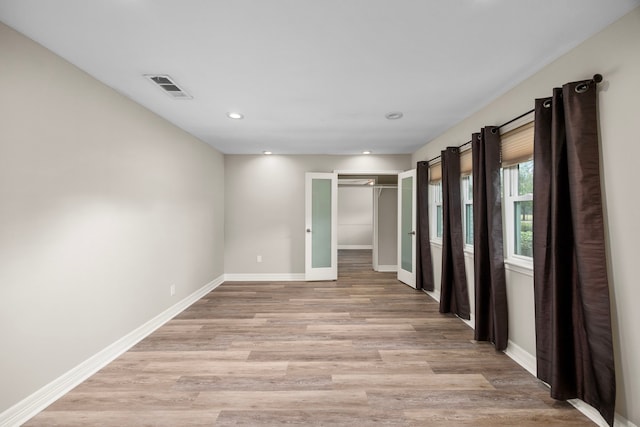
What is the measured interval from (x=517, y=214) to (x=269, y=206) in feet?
12.7

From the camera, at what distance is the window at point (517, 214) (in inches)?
103

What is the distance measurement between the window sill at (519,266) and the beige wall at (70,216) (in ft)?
11.5

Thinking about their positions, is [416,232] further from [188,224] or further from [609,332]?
[188,224]

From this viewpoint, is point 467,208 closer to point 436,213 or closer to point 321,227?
point 436,213

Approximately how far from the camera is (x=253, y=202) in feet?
17.8

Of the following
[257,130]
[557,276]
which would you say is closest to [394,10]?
[557,276]

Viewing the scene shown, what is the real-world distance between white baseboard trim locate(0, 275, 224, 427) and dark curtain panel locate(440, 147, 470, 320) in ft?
11.1

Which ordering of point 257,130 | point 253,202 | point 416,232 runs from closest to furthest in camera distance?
point 257,130, point 416,232, point 253,202

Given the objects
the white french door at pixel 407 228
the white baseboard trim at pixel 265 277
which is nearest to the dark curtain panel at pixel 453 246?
the white french door at pixel 407 228

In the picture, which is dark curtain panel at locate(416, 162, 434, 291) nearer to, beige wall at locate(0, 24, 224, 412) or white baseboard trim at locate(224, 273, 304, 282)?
white baseboard trim at locate(224, 273, 304, 282)

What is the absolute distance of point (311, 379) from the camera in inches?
88.4

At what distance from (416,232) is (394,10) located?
11.5 feet

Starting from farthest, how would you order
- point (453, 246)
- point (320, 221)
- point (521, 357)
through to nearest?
point (320, 221), point (453, 246), point (521, 357)

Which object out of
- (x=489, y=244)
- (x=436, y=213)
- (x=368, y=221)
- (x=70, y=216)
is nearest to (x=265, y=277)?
(x=436, y=213)
